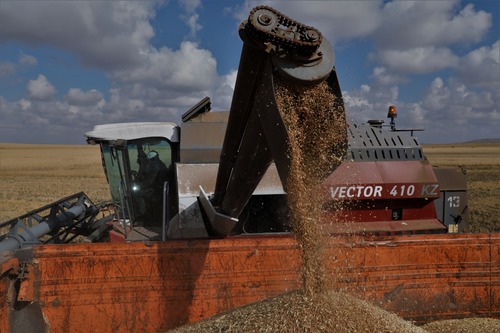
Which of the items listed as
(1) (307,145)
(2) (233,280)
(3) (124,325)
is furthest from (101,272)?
(1) (307,145)

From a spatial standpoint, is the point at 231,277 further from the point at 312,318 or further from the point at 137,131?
the point at 137,131

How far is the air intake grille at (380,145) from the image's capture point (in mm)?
5539

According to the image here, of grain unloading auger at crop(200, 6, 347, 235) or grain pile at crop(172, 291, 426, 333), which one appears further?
grain pile at crop(172, 291, 426, 333)

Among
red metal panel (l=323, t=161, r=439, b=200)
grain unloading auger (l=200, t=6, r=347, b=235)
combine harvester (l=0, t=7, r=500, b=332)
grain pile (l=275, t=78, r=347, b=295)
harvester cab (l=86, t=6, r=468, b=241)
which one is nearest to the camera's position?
grain unloading auger (l=200, t=6, r=347, b=235)

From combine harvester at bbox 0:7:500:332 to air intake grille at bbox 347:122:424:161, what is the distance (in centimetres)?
2

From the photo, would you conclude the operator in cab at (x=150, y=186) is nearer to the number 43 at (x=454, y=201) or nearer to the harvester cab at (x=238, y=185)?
the harvester cab at (x=238, y=185)

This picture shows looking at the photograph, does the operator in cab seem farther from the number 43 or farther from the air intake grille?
the number 43

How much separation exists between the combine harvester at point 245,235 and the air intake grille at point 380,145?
0.02 m

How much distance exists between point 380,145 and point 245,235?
2.07 metres

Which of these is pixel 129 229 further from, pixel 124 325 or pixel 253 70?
pixel 253 70

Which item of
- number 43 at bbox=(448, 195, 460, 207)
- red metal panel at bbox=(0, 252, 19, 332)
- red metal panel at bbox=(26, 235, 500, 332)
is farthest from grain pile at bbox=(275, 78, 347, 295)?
number 43 at bbox=(448, 195, 460, 207)

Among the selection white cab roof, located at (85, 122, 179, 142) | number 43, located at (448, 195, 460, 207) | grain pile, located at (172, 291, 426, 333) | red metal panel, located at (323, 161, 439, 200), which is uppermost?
white cab roof, located at (85, 122, 179, 142)

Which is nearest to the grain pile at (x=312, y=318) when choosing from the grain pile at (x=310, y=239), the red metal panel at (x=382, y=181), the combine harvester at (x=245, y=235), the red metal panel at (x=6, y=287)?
the grain pile at (x=310, y=239)

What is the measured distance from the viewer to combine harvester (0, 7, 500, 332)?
252 cm
